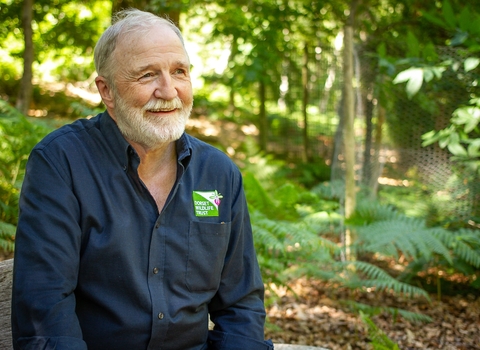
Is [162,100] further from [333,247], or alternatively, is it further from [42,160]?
[333,247]

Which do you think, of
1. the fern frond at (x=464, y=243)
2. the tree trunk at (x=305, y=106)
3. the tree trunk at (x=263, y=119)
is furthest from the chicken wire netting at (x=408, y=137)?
the tree trunk at (x=263, y=119)

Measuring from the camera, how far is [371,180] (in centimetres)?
606

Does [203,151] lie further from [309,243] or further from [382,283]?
[382,283]

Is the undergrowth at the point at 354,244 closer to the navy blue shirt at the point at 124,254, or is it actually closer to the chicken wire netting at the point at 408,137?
the chicken wire netting at the point at 408,137

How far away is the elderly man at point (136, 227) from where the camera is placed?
5.51 ft

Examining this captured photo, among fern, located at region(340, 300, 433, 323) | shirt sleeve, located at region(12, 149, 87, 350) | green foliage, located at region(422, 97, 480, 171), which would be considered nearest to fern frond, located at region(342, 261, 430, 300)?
fern, located at region(340, 300, 433, 323)

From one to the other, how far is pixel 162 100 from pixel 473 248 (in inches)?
146

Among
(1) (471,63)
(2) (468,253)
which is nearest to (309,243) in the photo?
(2) (468,253)

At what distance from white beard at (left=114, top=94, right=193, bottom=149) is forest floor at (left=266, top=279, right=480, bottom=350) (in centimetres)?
227

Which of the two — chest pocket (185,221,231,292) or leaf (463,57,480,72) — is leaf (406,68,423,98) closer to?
leaf (463,57,480,72)

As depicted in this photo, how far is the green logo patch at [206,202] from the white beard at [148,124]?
0.84ft

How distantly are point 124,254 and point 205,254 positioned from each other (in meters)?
0.34

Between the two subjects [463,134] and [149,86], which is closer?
[149,86]

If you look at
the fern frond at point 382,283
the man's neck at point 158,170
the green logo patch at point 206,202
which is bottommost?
the fern frond at point 382,283
